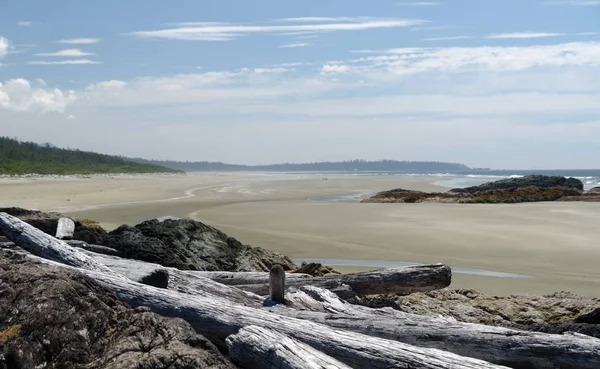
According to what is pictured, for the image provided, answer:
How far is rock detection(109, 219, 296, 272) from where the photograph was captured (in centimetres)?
808

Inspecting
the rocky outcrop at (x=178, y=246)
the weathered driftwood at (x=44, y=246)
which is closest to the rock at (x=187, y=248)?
the rocky outcrop at (x=178, y=246)

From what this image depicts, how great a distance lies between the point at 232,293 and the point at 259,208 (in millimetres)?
17356

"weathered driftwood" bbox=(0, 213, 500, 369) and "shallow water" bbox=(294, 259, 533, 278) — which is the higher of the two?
"weathered driftwood" bbox=(0, 213, 500, 369)

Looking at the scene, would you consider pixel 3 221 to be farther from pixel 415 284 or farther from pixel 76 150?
pixel 76 150

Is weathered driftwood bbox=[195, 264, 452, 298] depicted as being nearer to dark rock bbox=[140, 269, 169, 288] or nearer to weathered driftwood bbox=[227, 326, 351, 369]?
dark rock bbox=[140, 269, 169, 288]

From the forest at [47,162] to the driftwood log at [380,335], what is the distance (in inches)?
2212

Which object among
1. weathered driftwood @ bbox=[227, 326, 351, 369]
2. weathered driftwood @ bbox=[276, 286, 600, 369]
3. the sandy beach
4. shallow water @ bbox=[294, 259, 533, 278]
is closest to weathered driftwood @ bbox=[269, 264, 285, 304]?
weathered driftwood @ bbox=[276, 286, 600, 369]

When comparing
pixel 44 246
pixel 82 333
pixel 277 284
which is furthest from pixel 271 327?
pixel 44 246

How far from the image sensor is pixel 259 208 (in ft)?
73.4

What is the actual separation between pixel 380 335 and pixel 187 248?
5565 mm

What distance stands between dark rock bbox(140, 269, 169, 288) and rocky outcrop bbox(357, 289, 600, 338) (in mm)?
2131

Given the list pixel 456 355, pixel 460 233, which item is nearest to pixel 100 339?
pixel 456 355

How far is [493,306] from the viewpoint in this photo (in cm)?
676

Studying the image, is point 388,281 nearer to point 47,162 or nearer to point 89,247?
point 89,247
